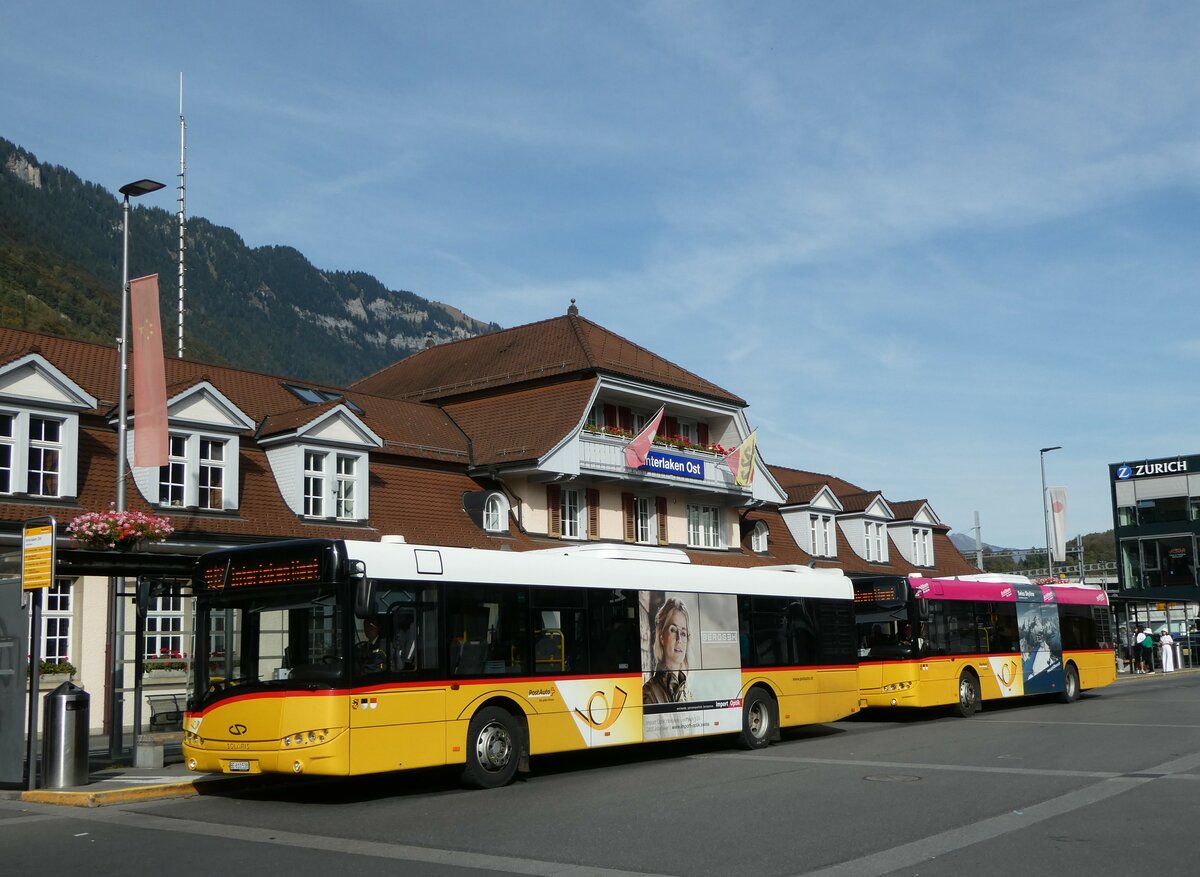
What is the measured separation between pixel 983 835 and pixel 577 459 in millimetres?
25664

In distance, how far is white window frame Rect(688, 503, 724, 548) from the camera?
42.1m

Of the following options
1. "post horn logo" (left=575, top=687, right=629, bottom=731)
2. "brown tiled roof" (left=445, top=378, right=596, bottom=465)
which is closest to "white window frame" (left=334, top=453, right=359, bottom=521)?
"brown tiled roof" (left=445, top=378, right=596, bottom=465)

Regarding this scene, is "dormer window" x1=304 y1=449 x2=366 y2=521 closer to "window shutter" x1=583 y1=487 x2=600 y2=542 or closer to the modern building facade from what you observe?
"window shutter" x1=583 y1=487 x2=600 y2=542

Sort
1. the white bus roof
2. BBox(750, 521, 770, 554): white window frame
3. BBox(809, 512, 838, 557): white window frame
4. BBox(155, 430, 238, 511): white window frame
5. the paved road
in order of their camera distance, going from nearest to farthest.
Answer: the paved road < the white bus roof < BBox(155, 430, 238, 511): white window frame < BBox(750, 521, 770, 554): white window frame < BBox(809, 512, 838, 557): white window frame

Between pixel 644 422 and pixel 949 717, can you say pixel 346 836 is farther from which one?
pixel 644 422

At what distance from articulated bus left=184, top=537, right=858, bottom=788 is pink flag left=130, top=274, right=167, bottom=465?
8086mm

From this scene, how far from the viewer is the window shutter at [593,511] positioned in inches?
1485

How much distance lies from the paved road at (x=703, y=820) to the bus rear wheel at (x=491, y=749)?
0.34 m

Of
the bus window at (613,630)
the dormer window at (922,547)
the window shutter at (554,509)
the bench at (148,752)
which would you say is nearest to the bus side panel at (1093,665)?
the window shutter at (554,509)

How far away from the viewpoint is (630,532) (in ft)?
128

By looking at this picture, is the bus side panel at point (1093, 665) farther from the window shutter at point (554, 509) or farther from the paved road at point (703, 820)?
the window shutter at point (554, 509)

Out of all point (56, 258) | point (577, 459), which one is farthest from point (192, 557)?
point (56, 258)

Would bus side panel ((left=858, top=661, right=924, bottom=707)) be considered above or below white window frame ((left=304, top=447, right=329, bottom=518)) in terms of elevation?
below

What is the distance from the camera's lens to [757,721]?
66.4 ft
